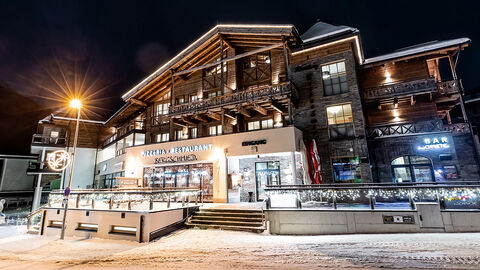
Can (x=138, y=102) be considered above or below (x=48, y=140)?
above

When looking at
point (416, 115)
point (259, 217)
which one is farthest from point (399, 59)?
point (259, 217)

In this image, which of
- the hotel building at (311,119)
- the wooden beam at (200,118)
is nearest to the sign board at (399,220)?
the hotel building at (311,119)

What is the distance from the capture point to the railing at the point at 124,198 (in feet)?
31.4

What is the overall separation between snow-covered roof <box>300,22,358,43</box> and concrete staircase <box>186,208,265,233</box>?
12378 millimetres

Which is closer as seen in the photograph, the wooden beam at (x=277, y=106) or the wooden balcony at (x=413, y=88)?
the wooden balcony at (x=413, y=88)

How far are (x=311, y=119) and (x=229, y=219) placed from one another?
8.69 meters

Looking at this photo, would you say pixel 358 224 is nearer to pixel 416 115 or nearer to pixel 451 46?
Answer: pixel 416 115

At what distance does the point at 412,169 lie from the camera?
46.5 ft

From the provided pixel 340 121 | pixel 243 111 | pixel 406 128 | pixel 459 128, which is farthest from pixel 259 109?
pixel 459 128

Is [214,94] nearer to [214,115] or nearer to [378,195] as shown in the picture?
[214,115]

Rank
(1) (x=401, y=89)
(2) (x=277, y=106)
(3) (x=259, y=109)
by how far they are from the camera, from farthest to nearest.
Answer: (3) (x=259, y=109) → (2) (x=277, y=106) → (1) (x=401, y=89)

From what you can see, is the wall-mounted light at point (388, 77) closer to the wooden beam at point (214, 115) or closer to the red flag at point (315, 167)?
the red flag at point (315, 167)

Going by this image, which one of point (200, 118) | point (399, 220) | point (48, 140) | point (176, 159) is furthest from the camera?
point (48, 140)

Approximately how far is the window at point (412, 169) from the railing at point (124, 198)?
41.2ft
